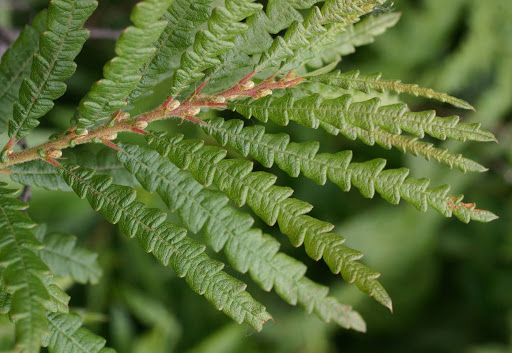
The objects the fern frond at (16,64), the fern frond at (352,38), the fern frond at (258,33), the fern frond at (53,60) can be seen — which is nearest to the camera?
the fern frond at (53,60)

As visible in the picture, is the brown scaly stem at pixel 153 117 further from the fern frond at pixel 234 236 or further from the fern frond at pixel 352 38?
the fern frond at pixel 352 38

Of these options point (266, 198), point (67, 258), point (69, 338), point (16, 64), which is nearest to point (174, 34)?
point (266, 198)

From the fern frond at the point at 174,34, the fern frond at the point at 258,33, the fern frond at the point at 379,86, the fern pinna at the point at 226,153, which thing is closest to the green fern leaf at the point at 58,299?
the fern pinna at the point at 226,153

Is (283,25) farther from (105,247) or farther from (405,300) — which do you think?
(405,300)

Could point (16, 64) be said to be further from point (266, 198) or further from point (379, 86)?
point (379, 86)

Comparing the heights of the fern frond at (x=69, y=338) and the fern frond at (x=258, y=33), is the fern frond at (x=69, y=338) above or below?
below

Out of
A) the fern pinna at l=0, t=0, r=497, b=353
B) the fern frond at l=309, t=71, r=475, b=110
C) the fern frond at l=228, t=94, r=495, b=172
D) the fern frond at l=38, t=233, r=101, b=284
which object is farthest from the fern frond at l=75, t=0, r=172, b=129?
the fern frond at l=38, t=233, r=101, b=284

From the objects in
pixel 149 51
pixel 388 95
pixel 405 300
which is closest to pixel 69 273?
pixel 149 51
